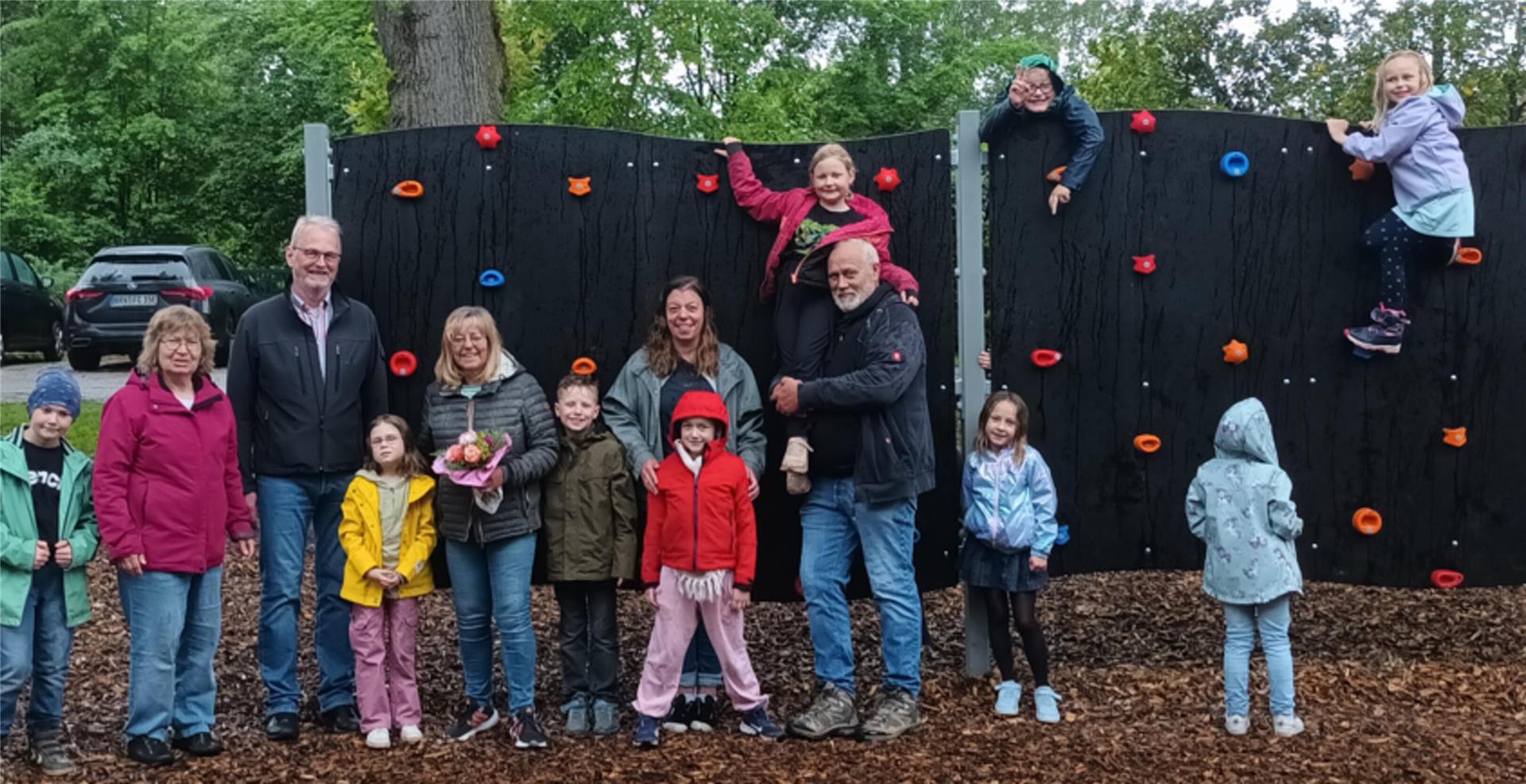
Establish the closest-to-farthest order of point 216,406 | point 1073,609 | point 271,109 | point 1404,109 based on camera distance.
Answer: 1. point 216,406
2. point 1404,109
3. point 1073,609
4. point 271,109

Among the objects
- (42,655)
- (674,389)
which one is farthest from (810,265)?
(42,655)

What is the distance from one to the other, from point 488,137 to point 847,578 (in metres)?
2.22

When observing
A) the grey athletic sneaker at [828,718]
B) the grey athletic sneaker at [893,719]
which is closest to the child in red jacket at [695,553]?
the grey athletic sneaker at [828,718]

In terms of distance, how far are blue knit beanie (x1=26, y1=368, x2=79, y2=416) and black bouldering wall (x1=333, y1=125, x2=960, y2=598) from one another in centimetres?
111

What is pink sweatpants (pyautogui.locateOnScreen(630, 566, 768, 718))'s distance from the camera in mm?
5004

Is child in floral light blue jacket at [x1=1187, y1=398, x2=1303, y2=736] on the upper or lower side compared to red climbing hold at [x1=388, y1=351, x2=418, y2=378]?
lower

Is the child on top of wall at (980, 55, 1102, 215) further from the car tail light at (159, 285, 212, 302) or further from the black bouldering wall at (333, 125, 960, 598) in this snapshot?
the car tail light at (159, 285, 212, 302)

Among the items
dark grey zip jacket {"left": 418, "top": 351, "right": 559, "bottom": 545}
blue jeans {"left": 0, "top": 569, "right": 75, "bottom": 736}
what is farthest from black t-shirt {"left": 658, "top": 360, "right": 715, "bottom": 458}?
blue jeans {"left": 0, "top": 569, "right": 75, "bottom": 736}

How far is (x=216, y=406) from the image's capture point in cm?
490

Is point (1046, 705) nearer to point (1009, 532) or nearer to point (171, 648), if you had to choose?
point (1009, 532)

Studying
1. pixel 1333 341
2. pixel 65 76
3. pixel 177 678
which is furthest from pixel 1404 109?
pixel 65 76

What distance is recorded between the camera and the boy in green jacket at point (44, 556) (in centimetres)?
473

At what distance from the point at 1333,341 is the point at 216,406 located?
14.0 feet

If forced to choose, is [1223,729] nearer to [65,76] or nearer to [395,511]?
[395,511]
